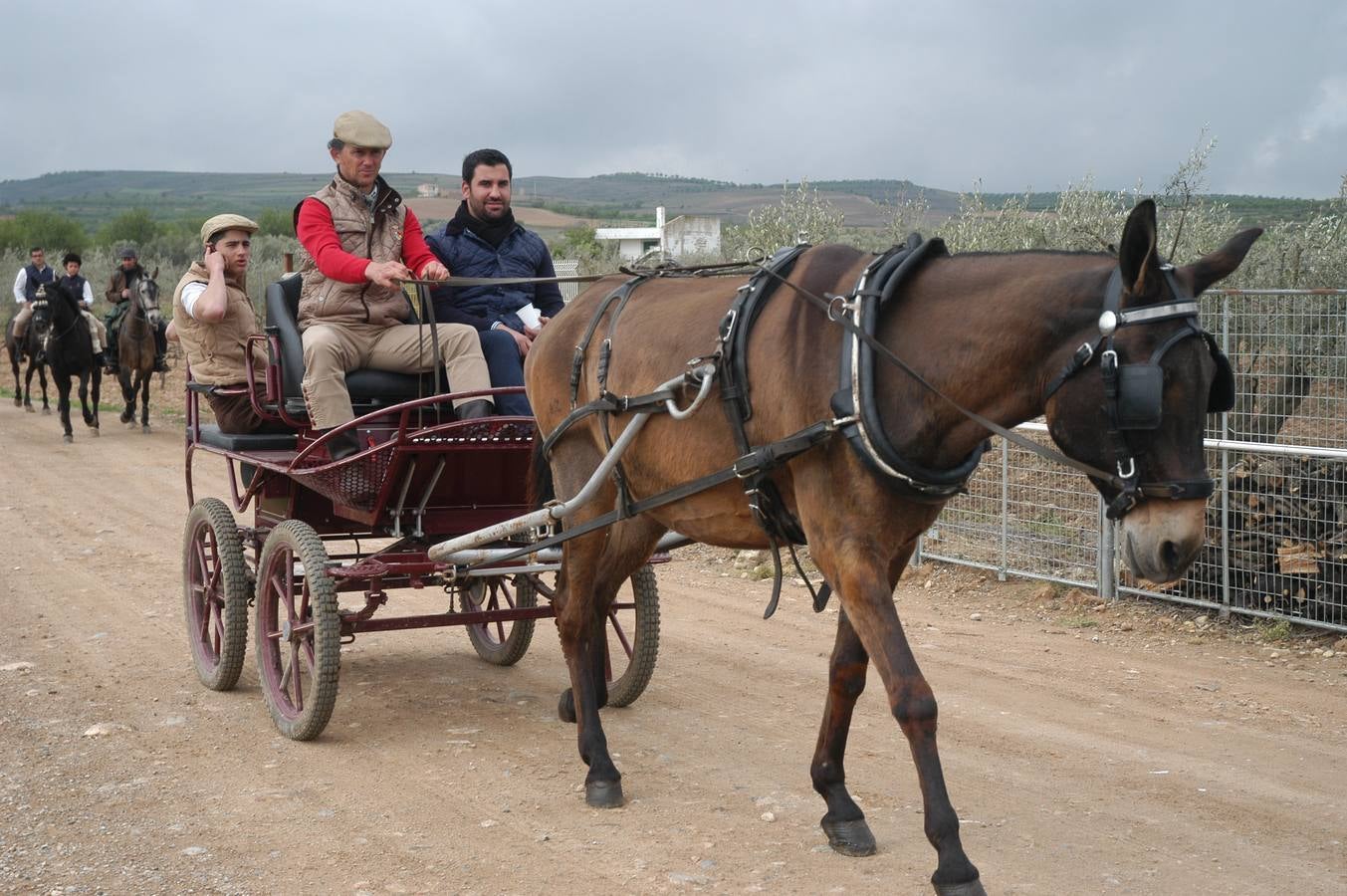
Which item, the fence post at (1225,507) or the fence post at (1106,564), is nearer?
the fence post at (1225,507)

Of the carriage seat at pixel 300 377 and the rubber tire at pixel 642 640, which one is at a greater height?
the carriage seat at pixel 300 377

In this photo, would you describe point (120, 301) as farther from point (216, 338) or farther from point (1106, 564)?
point (1106, 564)

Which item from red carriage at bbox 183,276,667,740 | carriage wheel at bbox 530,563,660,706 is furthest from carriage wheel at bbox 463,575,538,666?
carriage wheel at bbox 530,563,660,706

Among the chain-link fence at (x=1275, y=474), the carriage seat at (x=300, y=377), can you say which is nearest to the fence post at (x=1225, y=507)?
the chain-link fence at (x=1275, y=474)

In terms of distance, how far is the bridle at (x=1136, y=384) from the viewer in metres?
3.67

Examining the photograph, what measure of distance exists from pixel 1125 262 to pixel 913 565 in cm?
677

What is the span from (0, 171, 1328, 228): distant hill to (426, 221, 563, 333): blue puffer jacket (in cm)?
3365

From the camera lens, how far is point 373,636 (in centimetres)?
863

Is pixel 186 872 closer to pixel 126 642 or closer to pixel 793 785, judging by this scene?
pixel 793 785

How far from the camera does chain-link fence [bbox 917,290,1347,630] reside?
25.3ft

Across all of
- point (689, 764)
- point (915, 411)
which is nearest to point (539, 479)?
point (689, 764)

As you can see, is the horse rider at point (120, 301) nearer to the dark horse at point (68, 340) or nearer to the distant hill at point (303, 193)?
the dark horse at point (68, 340)

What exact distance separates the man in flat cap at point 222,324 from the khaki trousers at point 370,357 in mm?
829

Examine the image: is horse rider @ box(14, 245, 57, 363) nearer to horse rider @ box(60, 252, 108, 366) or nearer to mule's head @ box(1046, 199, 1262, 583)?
horse rider @ box(60, 252, 108, 366)
